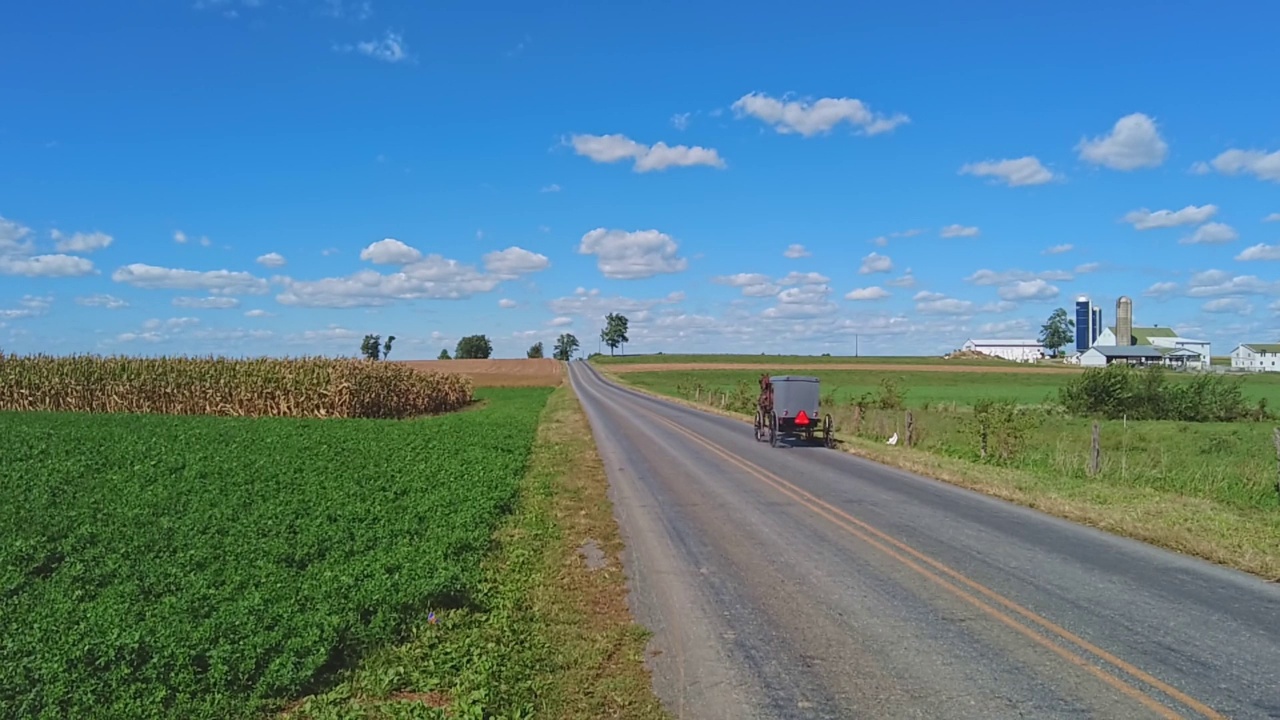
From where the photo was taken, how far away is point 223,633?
21.5 feet

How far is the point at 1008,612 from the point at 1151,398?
47.7m

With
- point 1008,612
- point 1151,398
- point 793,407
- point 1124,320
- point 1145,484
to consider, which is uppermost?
point 1124,320

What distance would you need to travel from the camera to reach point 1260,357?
149750mm

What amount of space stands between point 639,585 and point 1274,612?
615 centimetres

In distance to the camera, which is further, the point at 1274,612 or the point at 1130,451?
the point at 1130,451

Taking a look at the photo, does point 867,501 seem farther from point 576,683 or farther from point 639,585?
point 576,683

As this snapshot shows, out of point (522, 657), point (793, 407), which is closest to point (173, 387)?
point (793, 407)

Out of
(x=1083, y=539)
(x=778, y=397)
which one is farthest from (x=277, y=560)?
(x=778, y=397)

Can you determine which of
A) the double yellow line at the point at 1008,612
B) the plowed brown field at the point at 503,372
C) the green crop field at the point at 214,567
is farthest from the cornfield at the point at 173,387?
the double yellow line at the point at 1008,612

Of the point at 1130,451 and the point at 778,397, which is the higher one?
the point at 778,397

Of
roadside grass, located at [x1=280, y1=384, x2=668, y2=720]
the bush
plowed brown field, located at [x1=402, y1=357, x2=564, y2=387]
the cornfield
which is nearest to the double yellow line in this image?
roadside grass, located at [x1=280, y1=384, x2=668, y2=720]

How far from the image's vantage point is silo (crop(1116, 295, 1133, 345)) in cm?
17125

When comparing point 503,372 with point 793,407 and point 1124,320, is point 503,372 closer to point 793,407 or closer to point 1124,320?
point 793,407

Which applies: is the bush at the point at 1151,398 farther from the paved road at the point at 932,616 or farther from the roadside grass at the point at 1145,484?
the paved road at the point at 932,616
